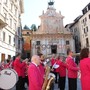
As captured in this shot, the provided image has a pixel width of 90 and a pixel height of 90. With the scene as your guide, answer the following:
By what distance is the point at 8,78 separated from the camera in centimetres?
942

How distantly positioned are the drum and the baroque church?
38202 millimetres

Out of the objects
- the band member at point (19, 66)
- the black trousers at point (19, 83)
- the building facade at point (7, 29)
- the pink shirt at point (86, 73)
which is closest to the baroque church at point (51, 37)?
the building facade at point (7, 29)

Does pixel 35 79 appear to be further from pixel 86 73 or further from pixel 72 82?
pixel 72 82

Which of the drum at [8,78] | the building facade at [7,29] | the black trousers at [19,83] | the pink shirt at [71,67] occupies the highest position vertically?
the building facade at [7,29]

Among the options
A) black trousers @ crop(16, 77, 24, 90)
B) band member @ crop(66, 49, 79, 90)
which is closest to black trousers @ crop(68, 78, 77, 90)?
band member @ crop(66, 49, 79, 90)

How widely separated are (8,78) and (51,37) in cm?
3935

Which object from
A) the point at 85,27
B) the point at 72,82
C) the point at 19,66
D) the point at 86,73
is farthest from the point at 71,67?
the point at 85,27

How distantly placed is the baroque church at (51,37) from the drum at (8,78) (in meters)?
38.2

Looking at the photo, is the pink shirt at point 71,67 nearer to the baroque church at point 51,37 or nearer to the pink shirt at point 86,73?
the pink shirt at point 86,73

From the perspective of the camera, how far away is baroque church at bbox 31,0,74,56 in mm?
48125

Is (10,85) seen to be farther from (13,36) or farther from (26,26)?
(26,26)

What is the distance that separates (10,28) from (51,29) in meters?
16.2

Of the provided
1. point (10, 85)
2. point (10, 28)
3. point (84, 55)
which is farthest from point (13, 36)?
point (84, 55)

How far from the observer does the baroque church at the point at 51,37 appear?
48125 mm
